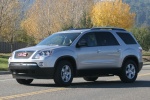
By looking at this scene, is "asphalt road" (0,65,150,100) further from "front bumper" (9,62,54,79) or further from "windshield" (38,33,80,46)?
"windshield" (38,33,80,46)

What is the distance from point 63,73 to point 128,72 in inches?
117

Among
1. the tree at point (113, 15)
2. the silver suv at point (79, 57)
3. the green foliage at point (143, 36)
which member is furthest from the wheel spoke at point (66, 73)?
the green foliage at point (143, 36)

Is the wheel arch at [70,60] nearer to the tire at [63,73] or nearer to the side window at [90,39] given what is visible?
the tire at [63,73]

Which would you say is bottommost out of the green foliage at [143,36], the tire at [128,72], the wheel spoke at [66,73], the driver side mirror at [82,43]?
the green foliage at [143,36]

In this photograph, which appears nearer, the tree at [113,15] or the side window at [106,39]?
the side window at [106,39]

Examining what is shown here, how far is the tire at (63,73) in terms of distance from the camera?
13.1 m

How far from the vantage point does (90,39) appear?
1442 centimetres

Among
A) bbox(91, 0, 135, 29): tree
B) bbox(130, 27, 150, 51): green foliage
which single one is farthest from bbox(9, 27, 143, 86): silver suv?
bbox(130, 27, 150, 51): green foliage

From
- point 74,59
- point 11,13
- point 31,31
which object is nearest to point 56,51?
point 74,59

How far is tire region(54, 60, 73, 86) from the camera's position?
13.1m

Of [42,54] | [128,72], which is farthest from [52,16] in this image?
[42,54]

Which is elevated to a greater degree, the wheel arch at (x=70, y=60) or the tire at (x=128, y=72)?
the wheel arch at (x=70, y=60)

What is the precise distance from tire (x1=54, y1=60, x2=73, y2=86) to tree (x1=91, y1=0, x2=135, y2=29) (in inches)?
1671

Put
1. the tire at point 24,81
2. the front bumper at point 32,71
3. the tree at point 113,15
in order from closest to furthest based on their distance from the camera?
the front bumper at point 32,71
the tire at point 24,81
the tree at point 113,15
